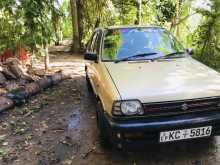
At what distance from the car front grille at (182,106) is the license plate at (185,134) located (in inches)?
9.3

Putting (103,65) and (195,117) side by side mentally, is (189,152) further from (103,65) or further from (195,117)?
(103,65)

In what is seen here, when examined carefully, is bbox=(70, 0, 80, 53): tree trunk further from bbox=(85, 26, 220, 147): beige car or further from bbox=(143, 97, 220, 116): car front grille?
bbox=(143, 97, 220, 116): car front grille

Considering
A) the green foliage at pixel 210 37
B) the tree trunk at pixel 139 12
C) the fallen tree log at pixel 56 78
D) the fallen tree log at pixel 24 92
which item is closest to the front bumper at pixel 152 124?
the fallen tree log at pixel 24 92

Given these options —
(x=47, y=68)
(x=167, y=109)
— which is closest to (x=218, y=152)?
(x=167, y=109)

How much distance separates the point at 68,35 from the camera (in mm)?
25797

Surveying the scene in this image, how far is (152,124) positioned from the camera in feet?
12.8

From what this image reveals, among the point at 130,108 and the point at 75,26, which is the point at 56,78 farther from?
the point at 75,26

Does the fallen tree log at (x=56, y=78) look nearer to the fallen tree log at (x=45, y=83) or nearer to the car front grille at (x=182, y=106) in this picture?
the fallen tree log at (x=45, y=83)

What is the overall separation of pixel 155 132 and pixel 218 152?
4.23 ft

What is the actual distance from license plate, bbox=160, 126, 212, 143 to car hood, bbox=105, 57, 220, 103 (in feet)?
1.36

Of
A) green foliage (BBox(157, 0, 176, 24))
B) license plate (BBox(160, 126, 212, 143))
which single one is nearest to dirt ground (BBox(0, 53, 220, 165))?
license plate (BBox(160, 126, 212, 143))

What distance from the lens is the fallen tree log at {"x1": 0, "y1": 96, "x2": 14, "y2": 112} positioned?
6666 millimetres

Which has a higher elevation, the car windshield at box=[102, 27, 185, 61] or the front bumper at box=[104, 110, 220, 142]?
the car windshield at box=[102, 27, 185, 61]

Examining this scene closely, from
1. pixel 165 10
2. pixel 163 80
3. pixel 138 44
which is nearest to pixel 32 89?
pixel 138 44
